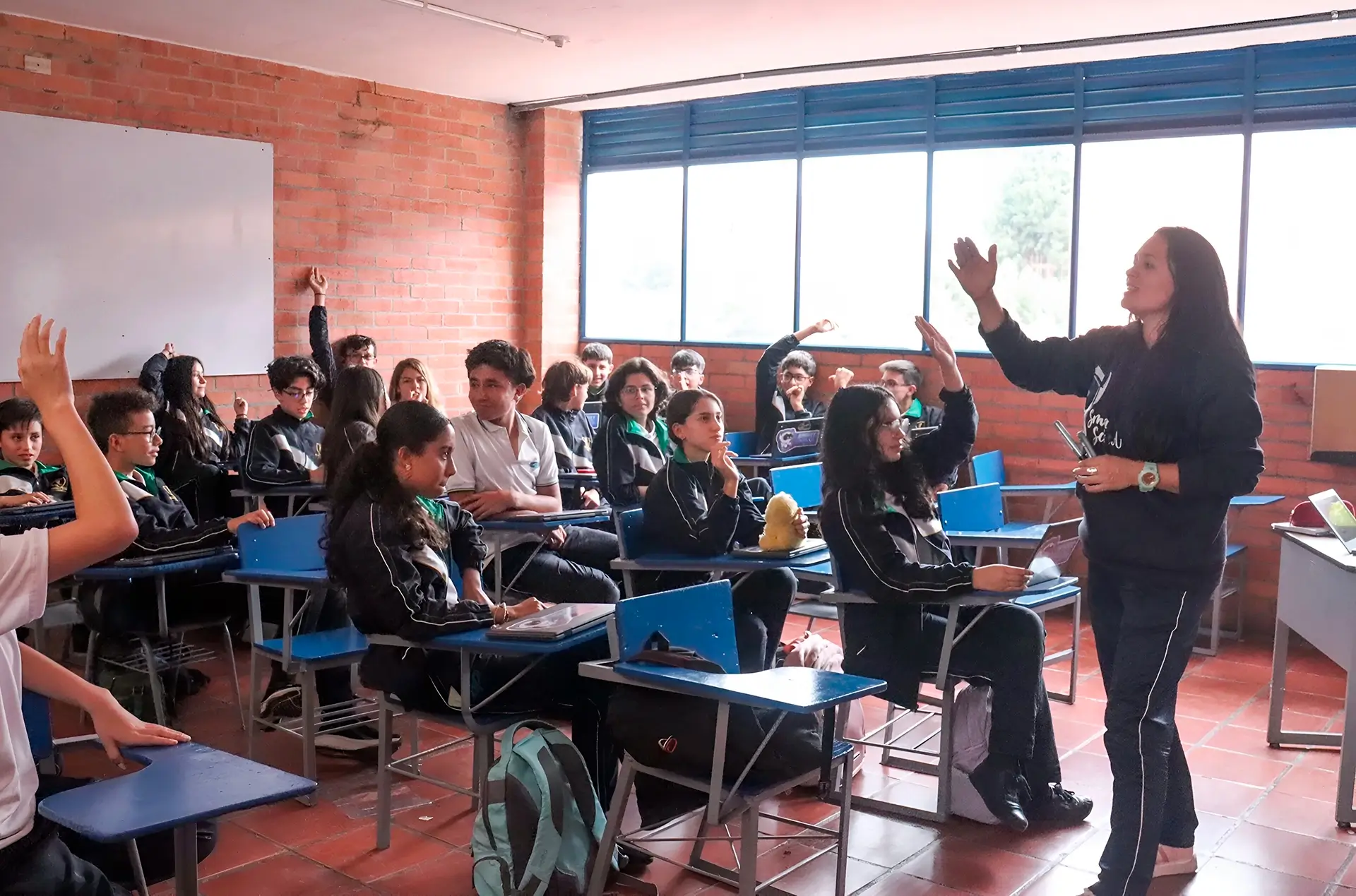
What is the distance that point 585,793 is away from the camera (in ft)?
9.13

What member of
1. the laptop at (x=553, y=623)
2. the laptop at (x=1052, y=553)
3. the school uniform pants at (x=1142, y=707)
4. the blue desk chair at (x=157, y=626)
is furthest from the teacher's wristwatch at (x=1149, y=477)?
the blue desk chair at (x=157, y=626)

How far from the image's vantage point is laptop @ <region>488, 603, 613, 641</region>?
8.86ft

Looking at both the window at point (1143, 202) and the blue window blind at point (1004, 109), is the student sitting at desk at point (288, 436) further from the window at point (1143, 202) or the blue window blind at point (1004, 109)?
the window at point (1143, 202)

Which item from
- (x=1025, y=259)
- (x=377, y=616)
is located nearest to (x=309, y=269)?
(x=1025, y=259)

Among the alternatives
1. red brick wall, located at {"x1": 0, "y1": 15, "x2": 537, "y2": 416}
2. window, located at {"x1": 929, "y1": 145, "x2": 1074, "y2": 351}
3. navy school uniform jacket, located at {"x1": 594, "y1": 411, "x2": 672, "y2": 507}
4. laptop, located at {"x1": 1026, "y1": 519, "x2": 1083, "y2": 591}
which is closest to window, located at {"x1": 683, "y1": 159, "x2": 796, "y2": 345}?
window, located at {"x1": 929, "y1": 145, "x2": 1074, "y2": 351}

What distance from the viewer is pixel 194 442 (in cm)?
552

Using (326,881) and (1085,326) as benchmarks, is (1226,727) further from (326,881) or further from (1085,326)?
(326,881)

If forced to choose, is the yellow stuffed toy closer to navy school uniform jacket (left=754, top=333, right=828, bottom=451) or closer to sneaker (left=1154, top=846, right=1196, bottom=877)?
sneaker (left=1154, top=846, right=1196, bottom=877)

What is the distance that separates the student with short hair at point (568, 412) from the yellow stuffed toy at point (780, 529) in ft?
6.32

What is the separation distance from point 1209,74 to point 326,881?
5.62 meters

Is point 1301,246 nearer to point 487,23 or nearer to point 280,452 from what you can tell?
point 487,23

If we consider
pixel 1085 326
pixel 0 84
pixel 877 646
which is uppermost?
pixel 0 84

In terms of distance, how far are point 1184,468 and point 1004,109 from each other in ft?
15.2

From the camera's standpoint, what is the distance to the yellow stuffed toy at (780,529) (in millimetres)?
3838
